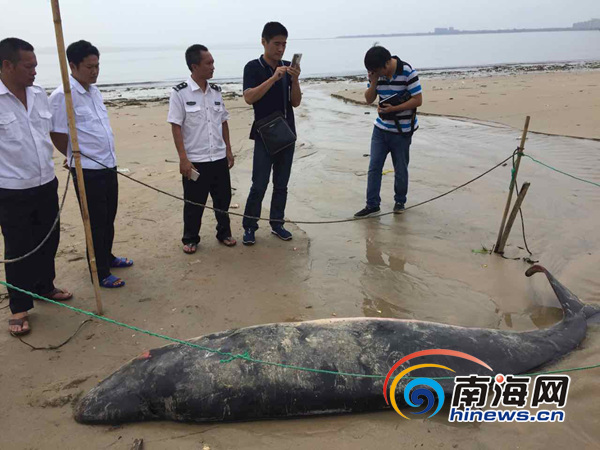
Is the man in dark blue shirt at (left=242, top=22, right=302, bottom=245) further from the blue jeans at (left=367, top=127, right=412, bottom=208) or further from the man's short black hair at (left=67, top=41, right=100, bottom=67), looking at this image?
the man's short black hair at (left=67, top=41, right=100, bottom=67)

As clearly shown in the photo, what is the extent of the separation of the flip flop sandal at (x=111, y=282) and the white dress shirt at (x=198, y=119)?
158 cm

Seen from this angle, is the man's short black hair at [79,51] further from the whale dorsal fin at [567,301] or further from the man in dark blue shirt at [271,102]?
the whale dorsal fin at [567,301]

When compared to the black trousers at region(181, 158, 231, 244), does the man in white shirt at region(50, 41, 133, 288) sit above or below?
above

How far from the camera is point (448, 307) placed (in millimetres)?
4188

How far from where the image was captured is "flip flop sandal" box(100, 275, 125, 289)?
4523 millimetres

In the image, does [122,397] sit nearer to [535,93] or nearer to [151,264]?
[151,264]

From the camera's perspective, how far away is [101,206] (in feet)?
14.1

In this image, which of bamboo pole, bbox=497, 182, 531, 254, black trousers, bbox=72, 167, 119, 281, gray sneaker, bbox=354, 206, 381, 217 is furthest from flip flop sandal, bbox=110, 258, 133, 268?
bamboo pole, bbox=497, 182, 531, 254

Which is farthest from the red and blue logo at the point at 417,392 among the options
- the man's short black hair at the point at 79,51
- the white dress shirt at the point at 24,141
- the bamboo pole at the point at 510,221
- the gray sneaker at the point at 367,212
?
the man's short black hair at the point at 79,51

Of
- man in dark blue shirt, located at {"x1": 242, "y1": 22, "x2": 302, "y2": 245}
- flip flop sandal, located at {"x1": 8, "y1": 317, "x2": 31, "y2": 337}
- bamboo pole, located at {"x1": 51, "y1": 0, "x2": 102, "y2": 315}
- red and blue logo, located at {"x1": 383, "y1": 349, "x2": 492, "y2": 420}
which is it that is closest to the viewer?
red and blue logo, located at {"x1": 383, "y1": 349, "x2": 492, "y2": 420}

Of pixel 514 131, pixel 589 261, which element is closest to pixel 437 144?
pixel 514 131

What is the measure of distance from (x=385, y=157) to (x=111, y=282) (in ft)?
13.1

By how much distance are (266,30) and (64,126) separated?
2389 mm

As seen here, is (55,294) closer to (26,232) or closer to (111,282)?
(111,282)
